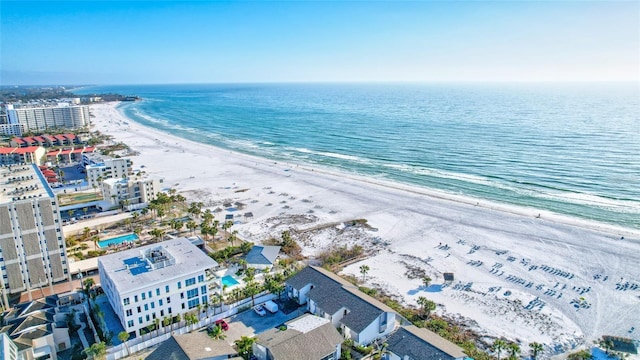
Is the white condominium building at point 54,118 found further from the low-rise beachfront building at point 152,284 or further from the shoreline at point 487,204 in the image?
the low-rise beachfront building at point 152,284

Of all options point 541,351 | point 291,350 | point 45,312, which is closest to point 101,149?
point 45,312

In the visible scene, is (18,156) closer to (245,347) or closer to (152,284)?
(152,284)

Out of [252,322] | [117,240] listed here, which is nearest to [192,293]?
Answer: [252,322]

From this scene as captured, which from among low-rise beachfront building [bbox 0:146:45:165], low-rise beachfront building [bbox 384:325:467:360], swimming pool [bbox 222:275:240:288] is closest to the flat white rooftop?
swimming pool [bbox 222:275:240:288]

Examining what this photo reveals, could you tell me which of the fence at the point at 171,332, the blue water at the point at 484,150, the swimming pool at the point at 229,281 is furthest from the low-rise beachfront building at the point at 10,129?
the fence at the point at 171,332

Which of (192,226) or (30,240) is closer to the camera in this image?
(30,240)
